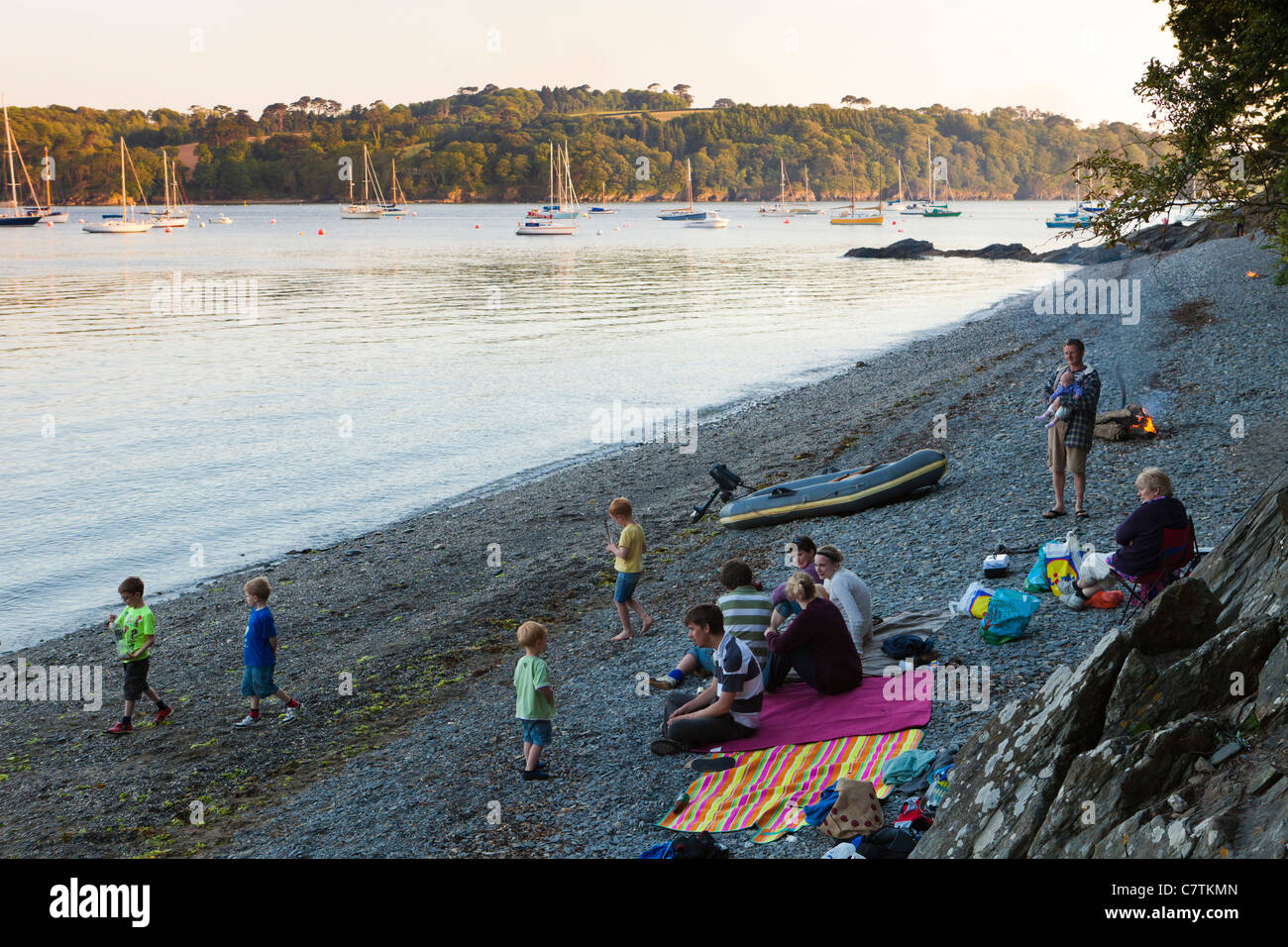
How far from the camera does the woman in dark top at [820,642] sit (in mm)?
9430

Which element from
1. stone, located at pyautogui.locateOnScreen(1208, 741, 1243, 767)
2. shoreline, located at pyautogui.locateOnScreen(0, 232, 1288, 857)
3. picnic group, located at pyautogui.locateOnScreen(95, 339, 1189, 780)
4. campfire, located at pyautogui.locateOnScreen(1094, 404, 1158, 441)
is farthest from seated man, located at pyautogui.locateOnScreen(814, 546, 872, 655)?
campfire, located at pyautogui.locateOnScreen(1094, 404, 1158, 441)

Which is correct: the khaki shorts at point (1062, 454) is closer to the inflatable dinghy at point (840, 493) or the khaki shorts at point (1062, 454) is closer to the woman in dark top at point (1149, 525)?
the woman in dark top at point (1149, 525)

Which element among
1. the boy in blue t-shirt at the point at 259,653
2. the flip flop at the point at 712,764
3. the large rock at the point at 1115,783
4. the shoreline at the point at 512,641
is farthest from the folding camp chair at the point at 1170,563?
the boy in blue t-shirt at the point at 259,653

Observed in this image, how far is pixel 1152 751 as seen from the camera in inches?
199

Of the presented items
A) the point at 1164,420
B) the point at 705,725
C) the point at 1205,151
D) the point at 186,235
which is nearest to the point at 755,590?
the point at 705,725

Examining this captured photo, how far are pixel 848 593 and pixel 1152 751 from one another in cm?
532

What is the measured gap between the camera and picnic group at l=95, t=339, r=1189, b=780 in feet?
29.3

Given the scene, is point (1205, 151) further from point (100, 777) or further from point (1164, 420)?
point (100, 777)

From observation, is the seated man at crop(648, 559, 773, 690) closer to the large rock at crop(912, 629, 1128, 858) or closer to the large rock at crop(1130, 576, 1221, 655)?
the large rock at crop(912, 629, 1128, 858)

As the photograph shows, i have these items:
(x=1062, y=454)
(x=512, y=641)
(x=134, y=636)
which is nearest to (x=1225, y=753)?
(x=1062, y=454)

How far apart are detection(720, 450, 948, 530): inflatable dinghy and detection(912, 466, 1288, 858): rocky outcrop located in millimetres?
9561

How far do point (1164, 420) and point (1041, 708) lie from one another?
13.9 m

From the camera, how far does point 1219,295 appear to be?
34.9 m

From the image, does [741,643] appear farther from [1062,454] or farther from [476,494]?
[476,494]
